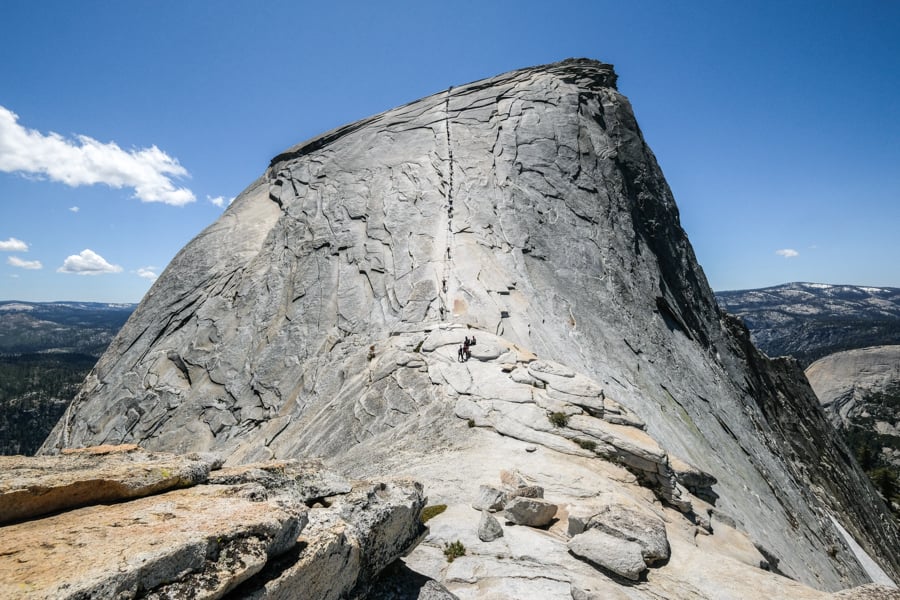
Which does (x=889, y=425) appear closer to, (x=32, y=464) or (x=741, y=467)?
(x=741, y=467)

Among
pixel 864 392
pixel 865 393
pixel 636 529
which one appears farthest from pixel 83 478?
pixel 865 393

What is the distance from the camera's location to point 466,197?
113 ft

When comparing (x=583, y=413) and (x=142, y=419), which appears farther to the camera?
(x=142, y=419)

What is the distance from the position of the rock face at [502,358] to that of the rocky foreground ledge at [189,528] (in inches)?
80.1

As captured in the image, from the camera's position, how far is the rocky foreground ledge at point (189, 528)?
3.65 meters

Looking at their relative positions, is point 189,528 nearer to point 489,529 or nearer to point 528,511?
point 489,529

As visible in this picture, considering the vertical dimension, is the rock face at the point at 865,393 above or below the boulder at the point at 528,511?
below

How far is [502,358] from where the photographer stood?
1811 centimetres

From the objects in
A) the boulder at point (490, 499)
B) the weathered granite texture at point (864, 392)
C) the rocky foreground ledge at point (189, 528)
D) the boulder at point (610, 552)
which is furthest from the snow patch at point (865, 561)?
the weathered granite texture at point (864, 392)

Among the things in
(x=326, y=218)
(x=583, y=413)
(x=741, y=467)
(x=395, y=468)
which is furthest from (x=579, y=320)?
(x=326, y=218)

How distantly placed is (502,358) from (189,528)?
14481mm

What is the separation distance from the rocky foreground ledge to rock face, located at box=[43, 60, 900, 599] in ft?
6.68

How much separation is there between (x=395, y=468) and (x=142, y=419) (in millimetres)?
23000

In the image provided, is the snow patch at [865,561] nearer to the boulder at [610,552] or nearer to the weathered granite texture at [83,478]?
the boulder at [610,552]
